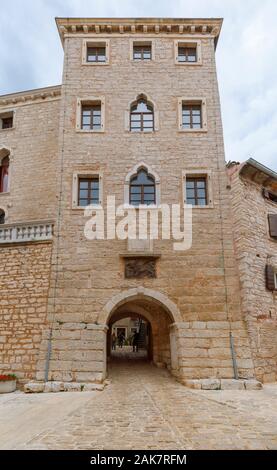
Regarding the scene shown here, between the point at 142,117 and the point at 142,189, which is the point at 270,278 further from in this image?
the point at 142,117

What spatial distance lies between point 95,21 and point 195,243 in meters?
9.06

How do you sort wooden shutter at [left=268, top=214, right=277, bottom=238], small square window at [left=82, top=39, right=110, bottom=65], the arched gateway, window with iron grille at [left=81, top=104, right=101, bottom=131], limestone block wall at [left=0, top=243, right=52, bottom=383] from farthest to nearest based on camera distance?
small square window at [left=82, top=39, right=110, bottom=65]
window with iron grille at [left=81, top=104, right=101, bottom=131]
wooden shutter at [left=268, top=214, right=277, bottom=238]
the arched gateway
limestone block wall at [left=0, top=243, right=52, bottom=383]

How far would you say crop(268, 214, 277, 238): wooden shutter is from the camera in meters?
10.6

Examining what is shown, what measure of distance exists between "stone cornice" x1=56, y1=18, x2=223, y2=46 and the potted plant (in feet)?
38.1

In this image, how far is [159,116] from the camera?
36.2 feet

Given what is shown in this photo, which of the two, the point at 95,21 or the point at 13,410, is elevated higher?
the point at 95,21

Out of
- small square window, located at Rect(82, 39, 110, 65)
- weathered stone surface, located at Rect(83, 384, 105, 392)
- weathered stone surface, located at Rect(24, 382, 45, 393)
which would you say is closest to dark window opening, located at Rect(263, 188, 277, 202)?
small square window, located at Rect(82, 39, 110, 65)

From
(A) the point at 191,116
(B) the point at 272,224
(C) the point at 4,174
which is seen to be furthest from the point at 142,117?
(C) the point at 4,174

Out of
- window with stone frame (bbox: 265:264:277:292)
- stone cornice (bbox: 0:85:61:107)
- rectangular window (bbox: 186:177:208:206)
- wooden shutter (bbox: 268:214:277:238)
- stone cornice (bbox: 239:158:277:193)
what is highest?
stone cornice (bbox: 0:85:61:107)

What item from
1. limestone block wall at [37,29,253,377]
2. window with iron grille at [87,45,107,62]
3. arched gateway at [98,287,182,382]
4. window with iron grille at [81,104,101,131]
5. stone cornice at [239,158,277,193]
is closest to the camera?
arched gateway at [98,287,182,382]

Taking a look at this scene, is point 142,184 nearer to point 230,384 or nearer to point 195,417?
point 230,384

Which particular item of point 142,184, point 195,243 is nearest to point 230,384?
point 195,243

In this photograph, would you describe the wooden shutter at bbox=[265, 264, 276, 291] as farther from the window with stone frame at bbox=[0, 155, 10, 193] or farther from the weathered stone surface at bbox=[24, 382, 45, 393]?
the window with stone frame at bbox=[0, 155, 10, 193]

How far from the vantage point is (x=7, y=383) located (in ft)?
26.5
